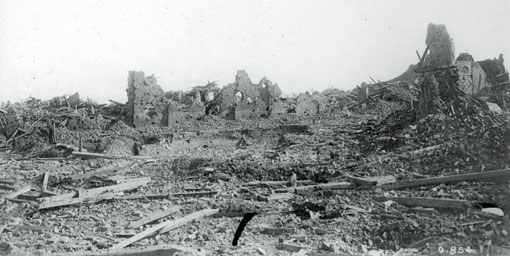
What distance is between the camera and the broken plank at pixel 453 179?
932 cm

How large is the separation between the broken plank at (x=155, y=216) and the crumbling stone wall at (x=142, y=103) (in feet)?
72.0

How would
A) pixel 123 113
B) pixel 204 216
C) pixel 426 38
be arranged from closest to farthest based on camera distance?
pixel 204 216, pixel 426 38, pixel 123 113

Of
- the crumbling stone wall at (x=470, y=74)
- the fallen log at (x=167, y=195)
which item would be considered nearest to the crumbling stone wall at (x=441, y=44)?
the crumbling stone wall at (x=470, y=74)

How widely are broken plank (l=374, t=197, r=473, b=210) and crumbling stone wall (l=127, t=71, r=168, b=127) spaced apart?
23405 mm

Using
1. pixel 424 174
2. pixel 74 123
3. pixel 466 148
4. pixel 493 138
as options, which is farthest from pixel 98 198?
pixel 74 123

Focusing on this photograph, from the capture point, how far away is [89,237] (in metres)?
7.17

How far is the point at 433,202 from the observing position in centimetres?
824

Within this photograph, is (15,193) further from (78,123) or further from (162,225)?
(78,123)

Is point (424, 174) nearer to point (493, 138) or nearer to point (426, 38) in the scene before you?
point (493, 138)

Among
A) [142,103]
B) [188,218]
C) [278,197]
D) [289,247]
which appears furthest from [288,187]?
[142,103]

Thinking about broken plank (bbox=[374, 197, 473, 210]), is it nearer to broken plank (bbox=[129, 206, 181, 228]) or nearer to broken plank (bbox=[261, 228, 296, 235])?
broken plank (bbox=[261, 228, 296, 235])

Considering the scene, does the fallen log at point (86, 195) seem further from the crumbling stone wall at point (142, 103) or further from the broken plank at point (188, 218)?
the crumbling stone wall at point (142, 103)

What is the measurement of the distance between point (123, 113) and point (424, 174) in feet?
82.6

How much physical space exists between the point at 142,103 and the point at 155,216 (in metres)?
23.0
